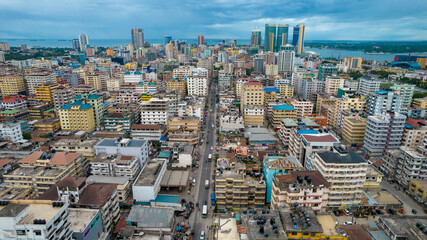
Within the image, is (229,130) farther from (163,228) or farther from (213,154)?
(163,228)

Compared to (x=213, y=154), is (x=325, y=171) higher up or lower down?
higher up

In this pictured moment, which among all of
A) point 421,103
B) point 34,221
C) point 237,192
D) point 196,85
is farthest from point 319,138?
point 196,85

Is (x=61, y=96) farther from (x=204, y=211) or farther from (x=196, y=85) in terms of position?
(x=204, y=211)

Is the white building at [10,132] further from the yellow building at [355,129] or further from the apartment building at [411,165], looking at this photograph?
the apartment building at [411,165]

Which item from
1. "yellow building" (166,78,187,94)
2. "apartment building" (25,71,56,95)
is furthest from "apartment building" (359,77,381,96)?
"apartment building" (25,71,56,95)

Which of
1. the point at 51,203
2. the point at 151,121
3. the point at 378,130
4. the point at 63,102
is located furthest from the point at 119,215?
the point at 63,102

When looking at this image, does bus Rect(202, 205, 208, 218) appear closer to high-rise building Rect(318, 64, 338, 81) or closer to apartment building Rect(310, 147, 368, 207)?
apartment building Rect(310, 147, 368, 207)

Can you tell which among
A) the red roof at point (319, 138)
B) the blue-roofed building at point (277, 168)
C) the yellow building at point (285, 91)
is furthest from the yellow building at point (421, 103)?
the blue-roofed building at point (277, 168)
